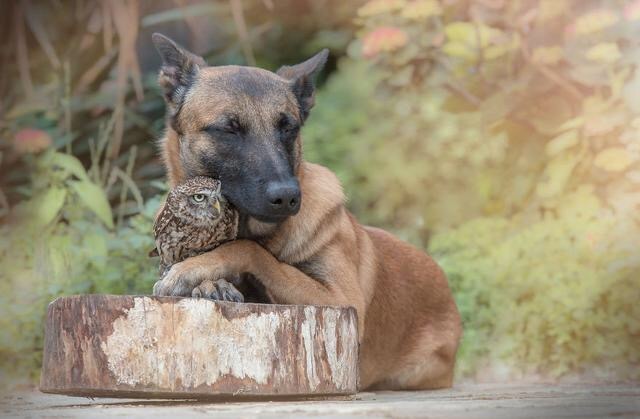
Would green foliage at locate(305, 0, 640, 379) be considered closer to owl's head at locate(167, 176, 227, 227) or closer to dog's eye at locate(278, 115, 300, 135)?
dog's eye at locate(278, 115, 300, 135)

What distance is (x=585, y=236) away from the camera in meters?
6.69

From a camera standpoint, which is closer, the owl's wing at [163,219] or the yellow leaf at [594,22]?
the owl's wing at [163,219]

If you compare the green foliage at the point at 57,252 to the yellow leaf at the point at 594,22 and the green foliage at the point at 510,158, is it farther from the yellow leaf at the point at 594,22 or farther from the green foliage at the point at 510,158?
the yellow leaf at the point at 594,22

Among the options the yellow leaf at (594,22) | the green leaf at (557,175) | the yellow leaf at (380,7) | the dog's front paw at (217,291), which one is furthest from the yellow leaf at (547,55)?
the dog's front paw at (217,291)

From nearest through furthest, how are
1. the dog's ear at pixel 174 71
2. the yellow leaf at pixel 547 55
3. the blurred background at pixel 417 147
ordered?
the dog's ear at pixel 174 71
the blurred background at pixel 417 147
the yellow leaf at pixel 547 55

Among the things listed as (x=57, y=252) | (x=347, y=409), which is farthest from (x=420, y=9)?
(x=347, y=409)

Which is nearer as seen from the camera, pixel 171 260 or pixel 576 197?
pixel 171 260

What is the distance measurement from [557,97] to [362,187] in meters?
1.62

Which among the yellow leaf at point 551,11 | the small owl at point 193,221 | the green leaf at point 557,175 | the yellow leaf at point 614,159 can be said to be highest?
the yellow leaf at point 551,11

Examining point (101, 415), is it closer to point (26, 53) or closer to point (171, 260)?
point (171, 260)

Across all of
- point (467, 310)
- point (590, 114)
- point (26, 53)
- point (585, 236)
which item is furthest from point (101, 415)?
point (26, 53)

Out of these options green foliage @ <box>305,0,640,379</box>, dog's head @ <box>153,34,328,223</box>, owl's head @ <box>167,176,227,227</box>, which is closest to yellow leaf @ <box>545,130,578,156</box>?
green foliage @ <box>305,0,640,379</box>

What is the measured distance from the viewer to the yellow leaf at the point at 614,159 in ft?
22.0

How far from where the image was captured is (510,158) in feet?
24.3
